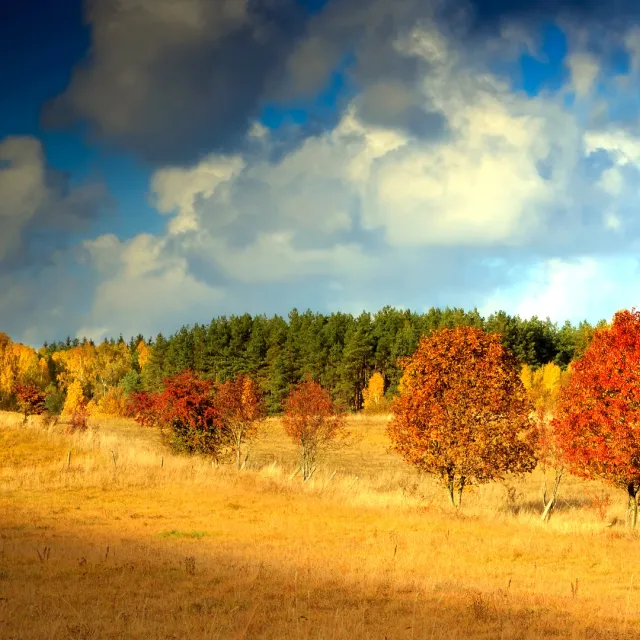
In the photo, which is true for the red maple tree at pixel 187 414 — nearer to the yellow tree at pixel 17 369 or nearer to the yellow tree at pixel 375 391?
the yellow tree at pixel 375 391

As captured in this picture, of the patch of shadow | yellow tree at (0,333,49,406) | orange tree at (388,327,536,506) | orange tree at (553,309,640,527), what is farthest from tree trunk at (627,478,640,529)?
yellow tree at (0,333,49,406)

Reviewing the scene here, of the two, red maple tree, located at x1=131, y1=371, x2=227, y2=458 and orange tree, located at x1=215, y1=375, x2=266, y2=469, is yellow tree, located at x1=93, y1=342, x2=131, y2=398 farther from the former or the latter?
orange tree, located at x1=215, y1=375, x2=266, y2=469

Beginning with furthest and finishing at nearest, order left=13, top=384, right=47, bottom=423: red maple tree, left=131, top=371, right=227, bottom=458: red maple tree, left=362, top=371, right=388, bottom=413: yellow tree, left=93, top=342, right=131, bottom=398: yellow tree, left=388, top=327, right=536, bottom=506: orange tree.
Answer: left=93, top=342, right=131, bottom=398: yellow tree, left=362, top=371, right=388, bottom=413: yellow tree, left=13, top=384, right=47, bottom=423: red maple tree, left=131, top=371, right=227, bottom=458: red maple tree, left=388, top=327, right=536, bottom=506: orange tree

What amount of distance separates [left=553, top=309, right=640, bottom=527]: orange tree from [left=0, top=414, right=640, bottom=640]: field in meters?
2.26

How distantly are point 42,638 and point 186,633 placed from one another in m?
2.18

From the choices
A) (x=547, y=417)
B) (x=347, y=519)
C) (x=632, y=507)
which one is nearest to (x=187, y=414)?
(x=347, y=519)

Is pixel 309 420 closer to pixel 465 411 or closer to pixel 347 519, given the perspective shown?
pixel 465 411

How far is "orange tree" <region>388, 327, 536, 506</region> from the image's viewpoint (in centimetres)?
2712

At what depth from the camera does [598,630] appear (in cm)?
1169

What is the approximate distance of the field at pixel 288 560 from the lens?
11.7 metres

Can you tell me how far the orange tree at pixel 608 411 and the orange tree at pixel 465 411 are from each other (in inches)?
78.5

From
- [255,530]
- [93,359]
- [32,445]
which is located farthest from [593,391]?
[93,359]

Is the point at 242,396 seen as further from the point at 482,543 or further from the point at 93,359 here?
the point at 93,359

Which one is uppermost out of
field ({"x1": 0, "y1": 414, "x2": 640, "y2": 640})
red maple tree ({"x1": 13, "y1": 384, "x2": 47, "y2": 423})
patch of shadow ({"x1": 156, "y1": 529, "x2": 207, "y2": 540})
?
red maple tree ({"x1": 13, "y1": 384, "x2": 47, "y2": 423})
